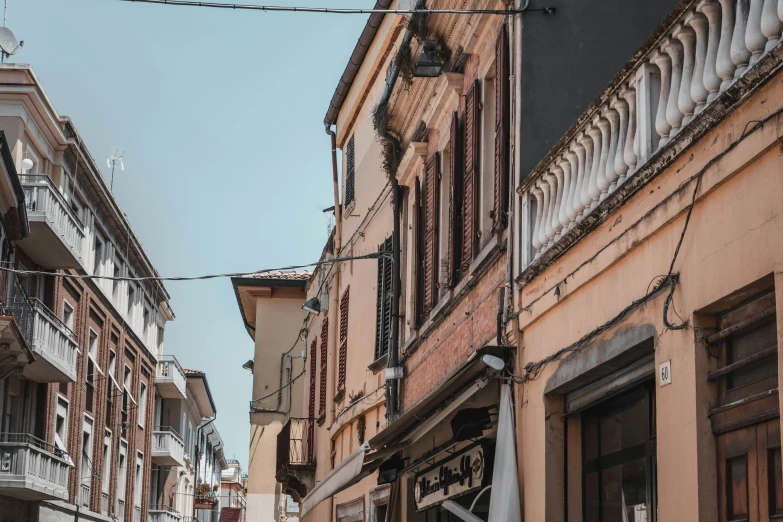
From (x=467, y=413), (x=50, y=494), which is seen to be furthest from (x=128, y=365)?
(x=467, y=413)

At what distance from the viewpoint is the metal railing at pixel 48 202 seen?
29.2 metres

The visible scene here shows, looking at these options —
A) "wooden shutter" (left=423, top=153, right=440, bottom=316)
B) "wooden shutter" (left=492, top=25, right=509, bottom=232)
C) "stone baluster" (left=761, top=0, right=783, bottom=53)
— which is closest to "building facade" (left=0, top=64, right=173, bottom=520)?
"wooden shutter" (left=423, top=153, right=440, bottom=316)

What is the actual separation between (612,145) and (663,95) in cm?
84

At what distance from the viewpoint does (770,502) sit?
17.9 feet

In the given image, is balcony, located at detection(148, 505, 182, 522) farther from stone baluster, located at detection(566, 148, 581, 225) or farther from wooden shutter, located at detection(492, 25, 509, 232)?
stone baluster, located at detection(566, 148, 581, 225)

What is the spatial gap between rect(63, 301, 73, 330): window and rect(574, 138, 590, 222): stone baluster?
28472 millimetres

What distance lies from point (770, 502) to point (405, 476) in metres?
9.81

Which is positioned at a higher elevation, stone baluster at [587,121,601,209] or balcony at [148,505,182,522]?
stone baluster at [587,121,601,209]

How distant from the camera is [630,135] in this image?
718 cm

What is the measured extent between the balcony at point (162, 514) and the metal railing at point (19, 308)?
2356cm

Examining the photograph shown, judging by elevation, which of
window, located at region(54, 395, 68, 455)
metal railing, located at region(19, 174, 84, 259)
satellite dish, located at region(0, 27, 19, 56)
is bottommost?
window, located at region(54, 395, 68, 455)

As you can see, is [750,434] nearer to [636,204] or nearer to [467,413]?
[636,204]

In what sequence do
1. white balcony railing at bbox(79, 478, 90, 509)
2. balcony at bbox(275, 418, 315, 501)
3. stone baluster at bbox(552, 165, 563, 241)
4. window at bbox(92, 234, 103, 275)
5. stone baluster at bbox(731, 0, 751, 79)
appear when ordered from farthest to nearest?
window at bbox(92, 234, 103, 275), white balcony railing at bbox(79, 478, 90, 509), balcony at bbox(275, 418, 315, 501), stone baluster at bbox(552, 165, 563, 241), stone baluster at bbox(731, 0, 751, 79)

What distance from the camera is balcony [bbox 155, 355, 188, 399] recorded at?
5116cm
